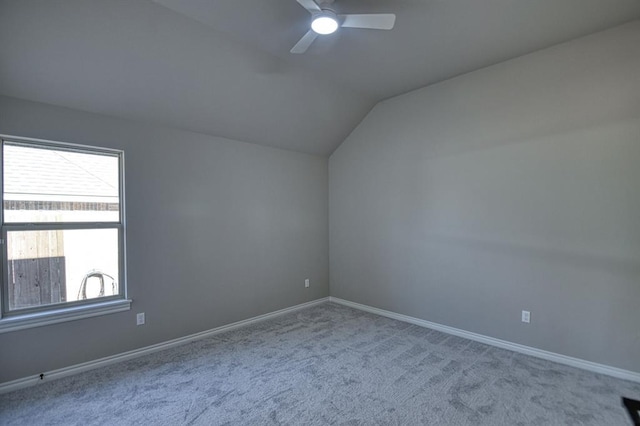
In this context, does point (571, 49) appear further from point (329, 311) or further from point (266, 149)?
point (329, 311)

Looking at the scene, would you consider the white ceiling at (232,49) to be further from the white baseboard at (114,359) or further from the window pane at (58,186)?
the white baseboard at (114,359)

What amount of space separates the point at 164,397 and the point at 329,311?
2498mm

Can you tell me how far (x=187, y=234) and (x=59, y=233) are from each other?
43.5 inches

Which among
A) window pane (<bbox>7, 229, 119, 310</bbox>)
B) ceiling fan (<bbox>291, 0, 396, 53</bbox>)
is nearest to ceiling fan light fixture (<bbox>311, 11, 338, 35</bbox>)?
ceiling fan (<bbox>291, 0, 396, 53</bbox>)

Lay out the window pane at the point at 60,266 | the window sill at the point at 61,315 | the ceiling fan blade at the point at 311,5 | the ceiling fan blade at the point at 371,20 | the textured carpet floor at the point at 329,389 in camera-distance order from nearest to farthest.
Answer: the ceiling fan blade at the point at 311,5
the ceiling fan blade at the point at 371,20
the textured carpet floor at the point at 329,389
the window sill at the point at 61,315
the window pane at the point at 60,266

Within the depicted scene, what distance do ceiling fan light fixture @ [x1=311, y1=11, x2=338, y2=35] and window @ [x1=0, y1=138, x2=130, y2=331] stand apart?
2.28m

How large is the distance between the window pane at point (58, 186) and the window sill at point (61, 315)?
2.63ft

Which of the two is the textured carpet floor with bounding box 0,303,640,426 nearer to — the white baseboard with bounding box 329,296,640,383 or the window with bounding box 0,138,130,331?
the white baseboard with bounding box 329,296,640,383

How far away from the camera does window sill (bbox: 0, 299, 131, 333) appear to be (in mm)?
2439

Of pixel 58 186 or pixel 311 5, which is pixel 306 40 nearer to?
pixel 311 5

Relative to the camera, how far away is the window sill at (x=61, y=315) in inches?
96.0

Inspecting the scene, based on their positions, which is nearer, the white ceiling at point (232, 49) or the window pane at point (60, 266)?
the white ceiling at point (232, 49)

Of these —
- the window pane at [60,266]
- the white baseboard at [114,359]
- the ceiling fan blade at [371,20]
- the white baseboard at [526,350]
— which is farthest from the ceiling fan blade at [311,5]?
the white baseboard at [526,350]

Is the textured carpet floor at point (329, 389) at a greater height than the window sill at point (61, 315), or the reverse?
the window sill at point (61, 315)
